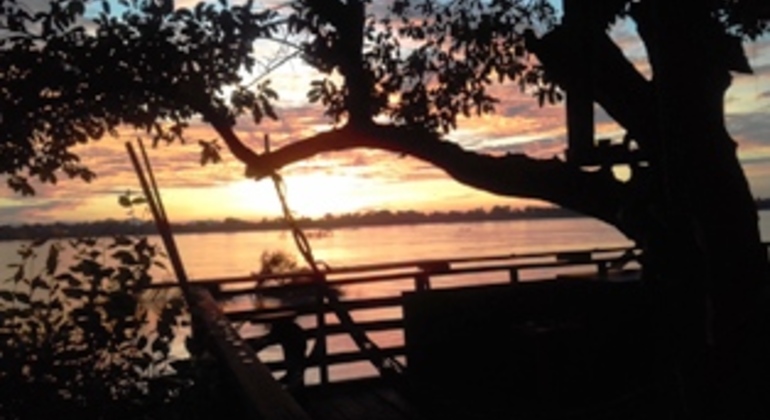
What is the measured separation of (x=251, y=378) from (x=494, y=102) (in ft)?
21.9

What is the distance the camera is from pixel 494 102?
8297mm

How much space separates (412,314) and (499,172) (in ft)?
5.81

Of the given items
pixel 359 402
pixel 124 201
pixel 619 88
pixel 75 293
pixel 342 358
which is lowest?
pixel 359 402

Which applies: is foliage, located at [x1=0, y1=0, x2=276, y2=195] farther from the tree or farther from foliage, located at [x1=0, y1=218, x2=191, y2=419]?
foliage, located at [x1=0, y1=218, x2=191, y2=419]

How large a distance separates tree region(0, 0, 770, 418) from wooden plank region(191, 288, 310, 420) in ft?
8.75

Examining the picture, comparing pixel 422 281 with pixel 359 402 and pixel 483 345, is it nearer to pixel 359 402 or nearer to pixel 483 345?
pixel 359 402

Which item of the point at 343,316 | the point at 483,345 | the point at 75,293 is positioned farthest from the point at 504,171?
the point at 75,293

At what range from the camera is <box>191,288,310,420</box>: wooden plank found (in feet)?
5.65

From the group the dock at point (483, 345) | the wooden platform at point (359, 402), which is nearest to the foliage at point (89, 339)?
the dock at point (483, 345)

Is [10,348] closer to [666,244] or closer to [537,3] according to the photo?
[666,244]

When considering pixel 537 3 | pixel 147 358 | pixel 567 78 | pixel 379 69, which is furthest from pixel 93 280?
pixel 537 3

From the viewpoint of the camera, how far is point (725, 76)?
459 centimetres

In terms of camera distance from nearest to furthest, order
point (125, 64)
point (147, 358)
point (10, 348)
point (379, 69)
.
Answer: point (10, 348) < point (147, 358) < point (125, 64) < point (379, 69)

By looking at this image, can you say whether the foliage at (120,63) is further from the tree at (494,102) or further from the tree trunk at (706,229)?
the tree trunk at (706,229)
